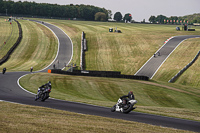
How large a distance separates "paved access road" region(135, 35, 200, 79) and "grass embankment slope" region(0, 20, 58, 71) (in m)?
25.7

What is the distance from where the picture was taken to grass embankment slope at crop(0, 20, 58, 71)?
71287 mm

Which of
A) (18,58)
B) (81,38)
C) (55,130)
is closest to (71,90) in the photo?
(55,130)

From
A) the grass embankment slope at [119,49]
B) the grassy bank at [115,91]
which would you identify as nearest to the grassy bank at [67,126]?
the grassy bank at [115,91]

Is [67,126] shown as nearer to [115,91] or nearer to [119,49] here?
[115,91]

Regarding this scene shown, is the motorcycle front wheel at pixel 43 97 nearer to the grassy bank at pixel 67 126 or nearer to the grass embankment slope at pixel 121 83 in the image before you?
the grass embankment slope at pixel 121 83

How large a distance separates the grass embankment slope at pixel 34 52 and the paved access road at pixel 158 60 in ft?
84.4

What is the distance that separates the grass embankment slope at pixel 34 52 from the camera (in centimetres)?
7129

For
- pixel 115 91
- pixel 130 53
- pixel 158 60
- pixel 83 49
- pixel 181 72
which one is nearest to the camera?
pixel 115 91

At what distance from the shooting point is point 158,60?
72.4 meters

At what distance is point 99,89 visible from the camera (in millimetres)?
38719

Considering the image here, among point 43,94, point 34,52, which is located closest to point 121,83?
point 43,94

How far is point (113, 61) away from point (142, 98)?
4068 cm

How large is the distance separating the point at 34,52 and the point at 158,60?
36793 mm

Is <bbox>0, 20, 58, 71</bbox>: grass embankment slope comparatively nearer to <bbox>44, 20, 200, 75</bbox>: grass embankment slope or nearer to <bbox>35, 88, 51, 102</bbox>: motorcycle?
<bbox>44, 20, 200, 75</bbox>: grass embankment slope
